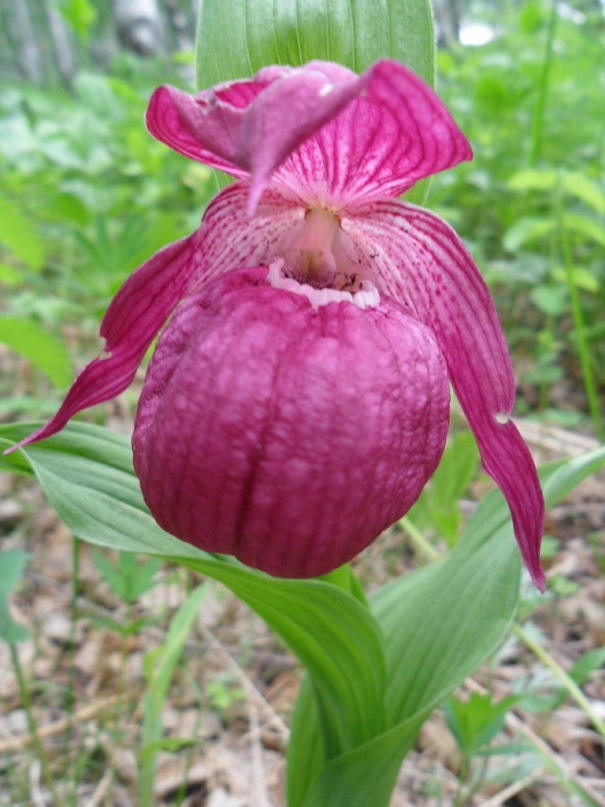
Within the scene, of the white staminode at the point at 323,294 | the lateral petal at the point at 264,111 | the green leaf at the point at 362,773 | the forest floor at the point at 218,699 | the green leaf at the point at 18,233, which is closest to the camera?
the lateral petal at the point at 264,111

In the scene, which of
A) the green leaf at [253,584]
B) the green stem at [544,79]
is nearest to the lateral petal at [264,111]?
the green leaf at [253,584]

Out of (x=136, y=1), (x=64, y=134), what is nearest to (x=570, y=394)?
(x=64, y=134)

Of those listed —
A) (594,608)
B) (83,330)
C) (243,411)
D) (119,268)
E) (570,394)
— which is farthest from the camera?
(83,330)

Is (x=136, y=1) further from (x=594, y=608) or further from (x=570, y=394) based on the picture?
(x=594, y=608)

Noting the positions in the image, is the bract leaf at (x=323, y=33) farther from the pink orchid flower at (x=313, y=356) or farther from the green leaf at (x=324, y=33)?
the pink orchid flower at (x=313, y=356)

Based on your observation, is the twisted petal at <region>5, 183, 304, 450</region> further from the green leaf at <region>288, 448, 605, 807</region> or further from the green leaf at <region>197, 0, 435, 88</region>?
the green leaf at <region>288, 448, 605, 807</region>

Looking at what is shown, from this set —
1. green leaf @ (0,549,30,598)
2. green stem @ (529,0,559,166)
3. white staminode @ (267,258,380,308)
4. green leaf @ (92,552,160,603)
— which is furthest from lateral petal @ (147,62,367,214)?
green stem @ (529,0,559,166)
